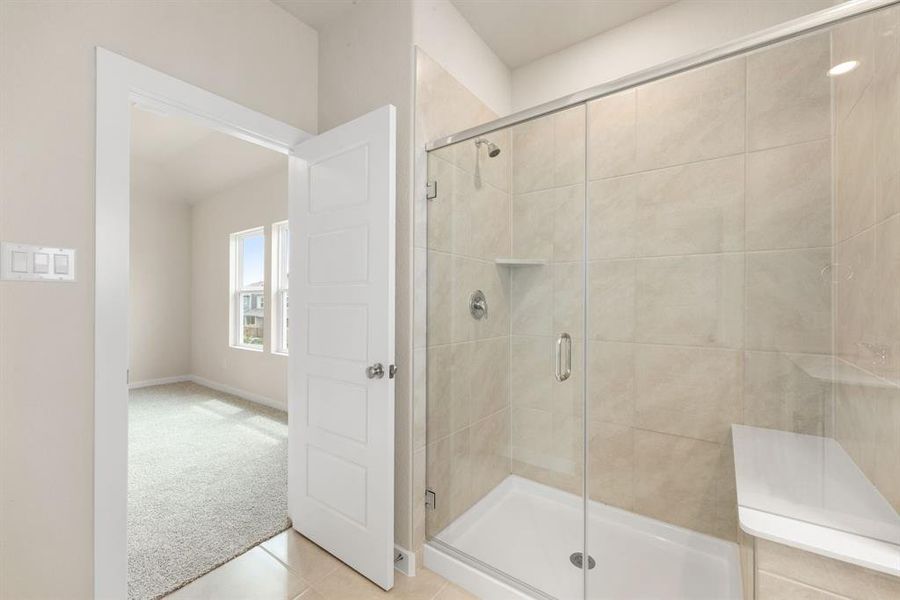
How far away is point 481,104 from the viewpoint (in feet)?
7.36

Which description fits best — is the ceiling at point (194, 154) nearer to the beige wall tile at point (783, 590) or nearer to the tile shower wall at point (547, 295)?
the tile shower wall at point (547, 295)

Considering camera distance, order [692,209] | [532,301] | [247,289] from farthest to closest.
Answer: [247,289] < [532,301] < [692,209]

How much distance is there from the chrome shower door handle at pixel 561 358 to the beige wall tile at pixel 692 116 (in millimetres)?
899

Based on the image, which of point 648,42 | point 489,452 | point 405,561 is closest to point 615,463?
point 489,452

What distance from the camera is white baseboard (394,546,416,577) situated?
1723 mm

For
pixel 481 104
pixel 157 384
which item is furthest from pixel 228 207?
pixel 481 104

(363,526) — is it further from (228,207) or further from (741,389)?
(228,207)

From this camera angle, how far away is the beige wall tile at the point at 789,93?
3.90ft

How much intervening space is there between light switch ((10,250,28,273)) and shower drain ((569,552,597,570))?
223 cm

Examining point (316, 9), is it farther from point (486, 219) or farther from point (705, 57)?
point (705, 57)

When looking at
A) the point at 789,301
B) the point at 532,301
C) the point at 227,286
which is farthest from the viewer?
Answer: the point at 227,286

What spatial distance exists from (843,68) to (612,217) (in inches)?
31.8

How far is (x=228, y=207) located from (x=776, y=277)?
5674mm

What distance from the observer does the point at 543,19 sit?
6.93 ft
